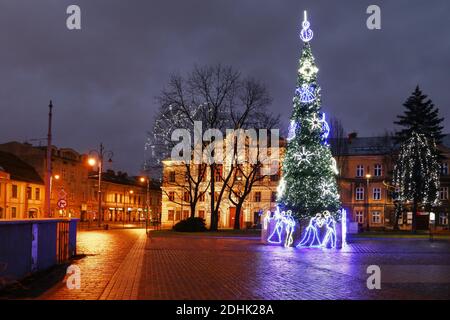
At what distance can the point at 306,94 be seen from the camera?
34.6 metres

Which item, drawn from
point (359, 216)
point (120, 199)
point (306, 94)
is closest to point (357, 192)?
point (359, 216)

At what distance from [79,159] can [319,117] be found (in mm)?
63125

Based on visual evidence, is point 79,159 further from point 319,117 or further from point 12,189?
point 319,117

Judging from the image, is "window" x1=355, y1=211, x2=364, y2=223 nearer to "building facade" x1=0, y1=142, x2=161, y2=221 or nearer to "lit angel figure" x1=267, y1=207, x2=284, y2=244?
"building facade" x1=0, y1=142, x2=161, y2=221

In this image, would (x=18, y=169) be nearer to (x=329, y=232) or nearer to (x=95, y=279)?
(x=329, y=232)

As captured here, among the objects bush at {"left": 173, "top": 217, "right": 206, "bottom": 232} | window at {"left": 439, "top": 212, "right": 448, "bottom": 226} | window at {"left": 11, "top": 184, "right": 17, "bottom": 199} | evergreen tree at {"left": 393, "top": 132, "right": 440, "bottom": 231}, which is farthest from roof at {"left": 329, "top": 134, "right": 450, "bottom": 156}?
window at {"left": 11, "top": 184, "right": 17, "bottom": 199}

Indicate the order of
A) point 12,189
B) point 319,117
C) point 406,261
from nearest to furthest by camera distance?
point 406,261 < point 319,117 < point 12,189

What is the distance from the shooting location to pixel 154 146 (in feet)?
178

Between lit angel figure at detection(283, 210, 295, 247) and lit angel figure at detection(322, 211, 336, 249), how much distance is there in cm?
182

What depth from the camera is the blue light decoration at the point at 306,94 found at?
3459 centimetres

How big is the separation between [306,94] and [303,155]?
11.7 feet

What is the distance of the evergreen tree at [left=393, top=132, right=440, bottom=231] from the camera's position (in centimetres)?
6066

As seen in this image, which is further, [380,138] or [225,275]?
[380,138]
